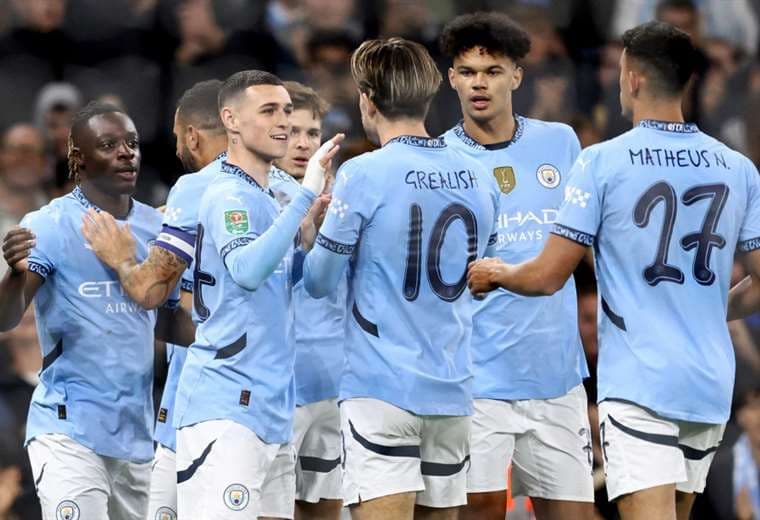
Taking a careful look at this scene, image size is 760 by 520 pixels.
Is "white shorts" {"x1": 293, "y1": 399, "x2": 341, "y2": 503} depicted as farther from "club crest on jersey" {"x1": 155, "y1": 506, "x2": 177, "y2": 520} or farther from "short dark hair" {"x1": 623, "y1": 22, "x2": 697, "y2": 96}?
"short dark hair" {"x1": 623, "y1": 22, "x2": 697, "y2": 96}

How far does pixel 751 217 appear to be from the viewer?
4.47 m

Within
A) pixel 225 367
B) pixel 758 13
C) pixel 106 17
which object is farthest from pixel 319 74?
pixel 225 367

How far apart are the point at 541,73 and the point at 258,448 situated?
5.00 meters

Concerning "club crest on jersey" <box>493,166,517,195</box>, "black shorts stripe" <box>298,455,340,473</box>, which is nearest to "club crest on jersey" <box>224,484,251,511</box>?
"black shorts stripe" <box>298,455,340,473</box>

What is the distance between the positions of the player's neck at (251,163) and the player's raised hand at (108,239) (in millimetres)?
572

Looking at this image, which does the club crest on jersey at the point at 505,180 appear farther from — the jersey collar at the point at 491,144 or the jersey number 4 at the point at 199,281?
the jersey number 4 at the point at 199,281

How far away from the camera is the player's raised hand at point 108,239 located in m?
5.05

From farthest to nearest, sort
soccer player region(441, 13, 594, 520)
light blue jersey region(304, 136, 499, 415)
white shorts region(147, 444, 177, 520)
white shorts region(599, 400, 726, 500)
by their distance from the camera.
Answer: white shorts region(147, 444, 177, 520)
soccer player region(441, 13, 594, 520)
light blue jersey region(304, 136, 499, 415)
white shorts region(599, 400, 726, 500)

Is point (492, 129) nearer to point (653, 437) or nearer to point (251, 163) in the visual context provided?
point (251, 163)

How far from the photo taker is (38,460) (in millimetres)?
4992

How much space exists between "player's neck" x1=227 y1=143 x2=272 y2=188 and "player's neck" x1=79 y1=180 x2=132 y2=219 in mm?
717

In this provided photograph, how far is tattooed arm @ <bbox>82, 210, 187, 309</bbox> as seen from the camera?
4.85 m

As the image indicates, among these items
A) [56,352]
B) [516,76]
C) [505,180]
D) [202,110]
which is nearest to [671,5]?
[516,76]

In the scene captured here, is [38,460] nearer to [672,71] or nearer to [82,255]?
[82,255]
